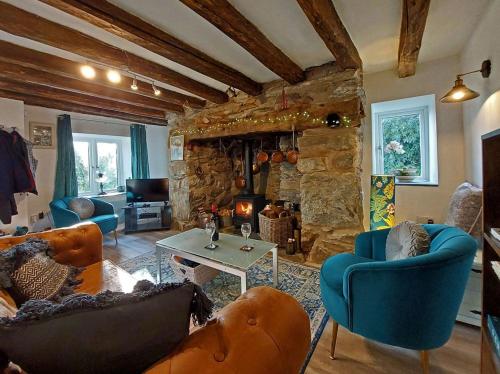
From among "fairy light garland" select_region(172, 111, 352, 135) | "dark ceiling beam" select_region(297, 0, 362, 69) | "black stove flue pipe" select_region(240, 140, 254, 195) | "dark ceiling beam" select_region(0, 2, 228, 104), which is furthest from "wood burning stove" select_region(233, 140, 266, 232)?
"dark ceiling beam" select_region(297, 0, 362, 69)

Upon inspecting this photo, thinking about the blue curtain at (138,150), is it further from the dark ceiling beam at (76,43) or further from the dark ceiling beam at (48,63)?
the dark ceiling beam at (76,43)

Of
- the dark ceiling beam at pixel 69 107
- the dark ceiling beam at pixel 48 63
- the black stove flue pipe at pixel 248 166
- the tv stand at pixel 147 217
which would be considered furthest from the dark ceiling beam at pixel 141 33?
the tv stand at pixel 147 217

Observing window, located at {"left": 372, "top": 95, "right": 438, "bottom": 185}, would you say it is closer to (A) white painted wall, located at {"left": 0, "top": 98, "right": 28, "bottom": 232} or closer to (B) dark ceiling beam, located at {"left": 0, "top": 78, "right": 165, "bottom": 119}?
(B) dark ceiling beam, located at {"left": 0, "top": 78, "right": 165, "bottom": 119}

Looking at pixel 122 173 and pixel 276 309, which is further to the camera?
pixel 122 173

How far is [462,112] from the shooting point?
2662mm

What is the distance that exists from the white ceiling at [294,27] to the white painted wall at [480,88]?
117mm

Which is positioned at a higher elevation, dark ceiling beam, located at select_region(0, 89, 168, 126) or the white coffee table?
dark ceiling beam, located at select_region(0, 89, 168, 126)

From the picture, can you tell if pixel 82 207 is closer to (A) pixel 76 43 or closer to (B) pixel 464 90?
(A) pixel 76 43

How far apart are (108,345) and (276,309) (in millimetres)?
472

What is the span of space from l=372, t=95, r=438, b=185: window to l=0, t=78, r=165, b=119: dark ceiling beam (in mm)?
3750

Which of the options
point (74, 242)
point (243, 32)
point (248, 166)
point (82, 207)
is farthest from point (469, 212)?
point (82, 207)

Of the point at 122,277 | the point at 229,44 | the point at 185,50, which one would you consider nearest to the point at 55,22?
the point at 185,50

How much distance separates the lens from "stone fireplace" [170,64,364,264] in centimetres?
257

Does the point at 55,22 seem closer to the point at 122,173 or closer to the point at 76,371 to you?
the point at 76,371
